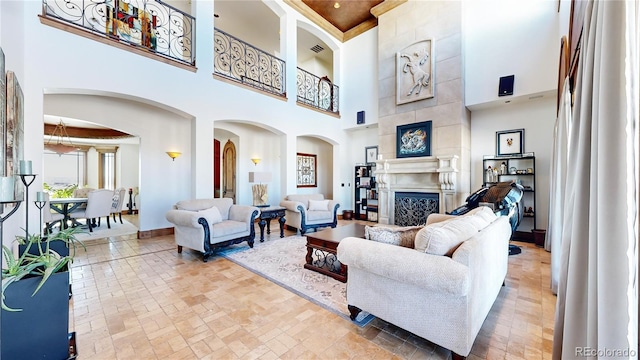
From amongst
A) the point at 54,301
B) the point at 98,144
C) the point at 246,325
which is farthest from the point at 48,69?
the point at 98,144

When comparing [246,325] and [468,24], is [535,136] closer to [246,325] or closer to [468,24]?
[468,24]

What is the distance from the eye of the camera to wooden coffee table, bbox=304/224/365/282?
3078 mm

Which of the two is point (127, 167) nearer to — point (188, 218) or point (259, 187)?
point (259, 187)

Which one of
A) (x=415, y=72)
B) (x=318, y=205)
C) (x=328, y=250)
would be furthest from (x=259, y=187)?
(x=415, y=72)

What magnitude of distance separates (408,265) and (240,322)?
1.50m

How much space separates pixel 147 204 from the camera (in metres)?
5.09

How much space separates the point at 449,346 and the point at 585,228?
1.08 m

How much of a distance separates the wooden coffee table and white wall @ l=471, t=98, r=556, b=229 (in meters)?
3.88

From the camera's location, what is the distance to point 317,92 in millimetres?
7605

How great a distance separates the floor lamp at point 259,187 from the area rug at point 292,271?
149cm

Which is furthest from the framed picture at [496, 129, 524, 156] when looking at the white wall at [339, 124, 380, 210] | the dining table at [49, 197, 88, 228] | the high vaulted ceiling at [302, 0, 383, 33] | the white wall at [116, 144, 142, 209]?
the white wall at [116, 144, 142, 209]

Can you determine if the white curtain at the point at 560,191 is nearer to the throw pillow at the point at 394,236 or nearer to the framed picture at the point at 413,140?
the throw pillow at the point at 394,236

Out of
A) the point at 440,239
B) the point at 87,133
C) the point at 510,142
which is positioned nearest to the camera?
the point at 440,239

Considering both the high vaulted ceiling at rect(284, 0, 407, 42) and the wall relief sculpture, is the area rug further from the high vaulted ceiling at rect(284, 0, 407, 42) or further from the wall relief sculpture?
the high vaulted ceiling at rect(284, 0, 407, 42)
